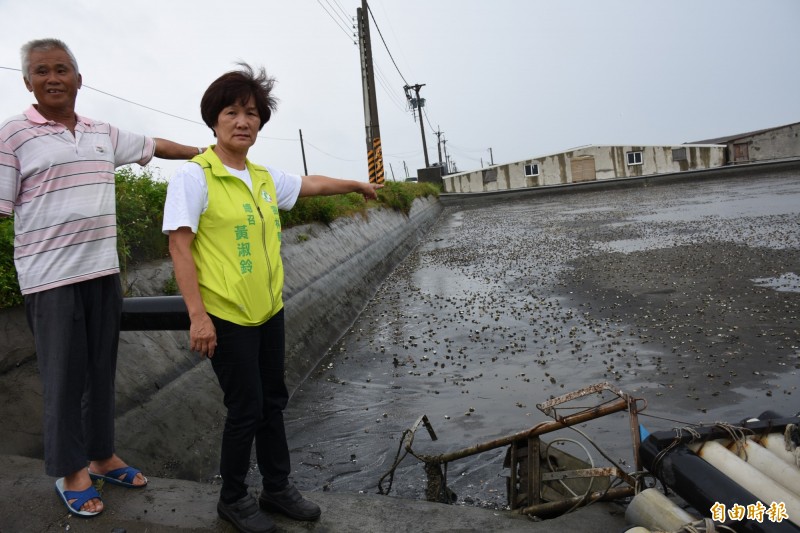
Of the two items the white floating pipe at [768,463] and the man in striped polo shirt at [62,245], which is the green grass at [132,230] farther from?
the white floating pipe at [768,463]

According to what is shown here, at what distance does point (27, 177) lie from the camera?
278 cm

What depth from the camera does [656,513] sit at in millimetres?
2426

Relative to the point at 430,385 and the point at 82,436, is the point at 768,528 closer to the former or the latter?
the point at 82,436

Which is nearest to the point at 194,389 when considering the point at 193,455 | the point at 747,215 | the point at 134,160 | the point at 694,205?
the point at 193,455

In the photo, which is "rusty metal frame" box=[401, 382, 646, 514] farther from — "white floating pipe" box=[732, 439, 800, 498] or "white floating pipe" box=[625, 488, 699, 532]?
"white floating pipe" box=[732, 439, 800, 498]

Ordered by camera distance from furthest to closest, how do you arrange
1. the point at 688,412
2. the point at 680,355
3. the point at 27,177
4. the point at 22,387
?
the point at 680,355
the point at 688,412
the point at 22,387
the point at 27,177

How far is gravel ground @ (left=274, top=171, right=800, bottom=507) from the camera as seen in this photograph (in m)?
4.18

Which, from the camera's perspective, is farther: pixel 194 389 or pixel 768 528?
pixel 194 389

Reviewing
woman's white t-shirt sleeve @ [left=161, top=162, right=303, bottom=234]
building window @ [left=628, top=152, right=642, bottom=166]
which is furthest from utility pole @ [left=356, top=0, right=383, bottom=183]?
building window @ [left=628, top=152, right=642, bottom=166]

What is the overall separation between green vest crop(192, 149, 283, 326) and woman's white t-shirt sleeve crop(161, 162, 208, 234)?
66 millimetres

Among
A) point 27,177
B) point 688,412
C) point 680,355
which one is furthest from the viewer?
point 680,355

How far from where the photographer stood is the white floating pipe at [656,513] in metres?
2.32

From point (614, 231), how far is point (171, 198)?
1376cm

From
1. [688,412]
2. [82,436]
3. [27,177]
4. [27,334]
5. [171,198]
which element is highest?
[27,177]
